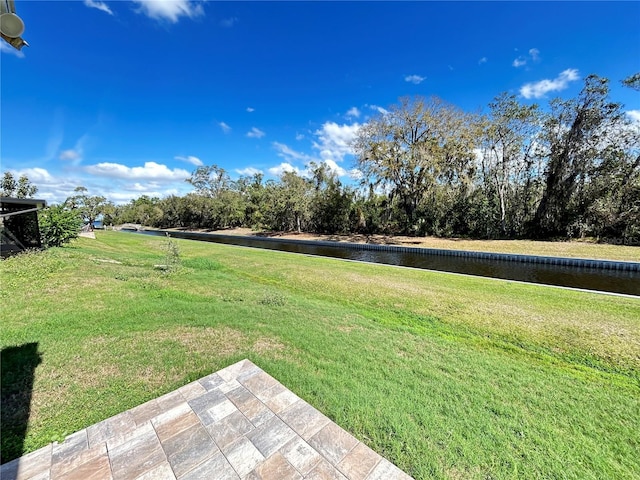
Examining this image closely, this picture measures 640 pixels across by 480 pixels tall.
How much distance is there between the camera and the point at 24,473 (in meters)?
1.56

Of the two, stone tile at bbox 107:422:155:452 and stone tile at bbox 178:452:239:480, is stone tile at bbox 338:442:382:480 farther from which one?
stone tile at bbox 107:422:155:452

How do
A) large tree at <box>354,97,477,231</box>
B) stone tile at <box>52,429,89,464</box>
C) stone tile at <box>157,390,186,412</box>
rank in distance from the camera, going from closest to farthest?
stone tile at <box>52,429,89,464</box> → stone tile at <box>157,390,186,412</box> → large tree at <box>354,97,477,231</box>

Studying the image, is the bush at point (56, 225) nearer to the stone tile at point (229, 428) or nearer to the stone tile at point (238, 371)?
the stone tile at point (238, 371)

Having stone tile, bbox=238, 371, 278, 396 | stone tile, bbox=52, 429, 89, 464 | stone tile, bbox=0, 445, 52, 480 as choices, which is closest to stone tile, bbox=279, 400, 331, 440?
stone tile, bbox=238, 371, 278, 396

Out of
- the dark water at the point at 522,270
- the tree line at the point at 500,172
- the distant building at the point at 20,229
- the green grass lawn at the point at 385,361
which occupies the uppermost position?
the tree line at the point at 500,172

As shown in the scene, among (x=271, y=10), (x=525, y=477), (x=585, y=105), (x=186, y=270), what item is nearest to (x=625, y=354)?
(x=525, y=477)

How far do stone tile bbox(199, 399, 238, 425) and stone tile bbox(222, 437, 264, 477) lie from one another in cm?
29

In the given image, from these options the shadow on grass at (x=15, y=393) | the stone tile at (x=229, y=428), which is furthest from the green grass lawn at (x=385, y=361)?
the stone tile at (x=229, y=428)

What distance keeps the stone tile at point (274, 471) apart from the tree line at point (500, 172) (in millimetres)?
17398

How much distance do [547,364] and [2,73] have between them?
6.12m

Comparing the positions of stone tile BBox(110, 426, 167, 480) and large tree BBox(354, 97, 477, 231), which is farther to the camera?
large tree BBox(354, 97, 477, 231)

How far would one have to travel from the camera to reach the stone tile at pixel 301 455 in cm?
162

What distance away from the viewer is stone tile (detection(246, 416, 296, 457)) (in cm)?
175

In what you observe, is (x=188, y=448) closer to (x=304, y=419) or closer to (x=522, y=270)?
(x=304, y=419)
